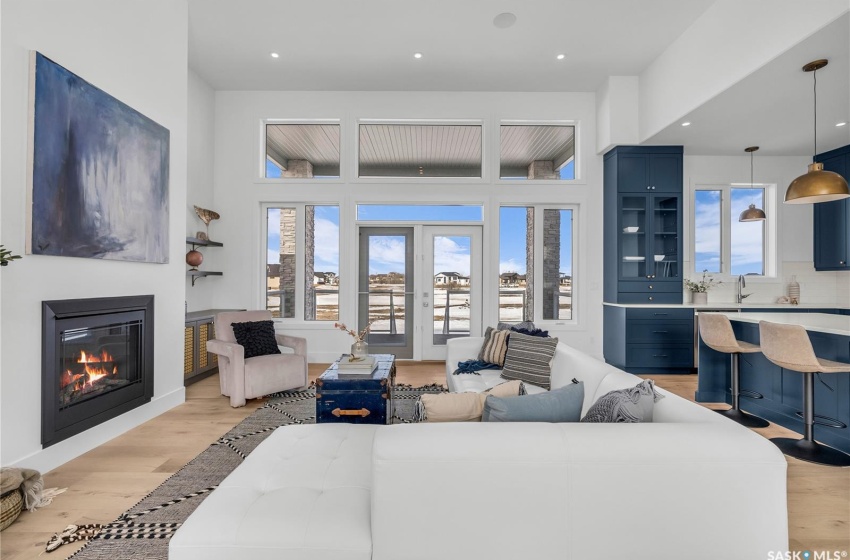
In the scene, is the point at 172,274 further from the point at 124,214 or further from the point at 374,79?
the point at 374,79

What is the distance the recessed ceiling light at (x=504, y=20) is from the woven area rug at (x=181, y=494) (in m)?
3.99

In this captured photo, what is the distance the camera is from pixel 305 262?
5.64 meters

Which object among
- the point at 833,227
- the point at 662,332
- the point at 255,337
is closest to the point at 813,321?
the point at 662,332

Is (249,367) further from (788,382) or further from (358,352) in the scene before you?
(788,382)

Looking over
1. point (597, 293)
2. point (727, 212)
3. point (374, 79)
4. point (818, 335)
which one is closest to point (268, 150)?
point (374, 79)

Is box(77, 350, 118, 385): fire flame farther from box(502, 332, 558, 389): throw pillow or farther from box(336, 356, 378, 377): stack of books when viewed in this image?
box(502, 332, 558, 389): throw pillow

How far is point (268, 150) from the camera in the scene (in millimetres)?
5652

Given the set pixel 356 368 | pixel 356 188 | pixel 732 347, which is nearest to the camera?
pixel 356 368

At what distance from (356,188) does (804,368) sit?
496 centimetres

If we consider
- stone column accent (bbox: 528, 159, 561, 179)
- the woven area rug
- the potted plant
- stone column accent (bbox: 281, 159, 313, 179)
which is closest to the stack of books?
the woven area rug

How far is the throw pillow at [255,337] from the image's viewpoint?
393cm

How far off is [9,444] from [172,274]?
1.78 meters

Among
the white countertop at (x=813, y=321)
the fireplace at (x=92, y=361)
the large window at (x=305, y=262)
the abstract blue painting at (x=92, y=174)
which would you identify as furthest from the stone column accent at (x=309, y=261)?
the white countertop at (x=813, y=321)

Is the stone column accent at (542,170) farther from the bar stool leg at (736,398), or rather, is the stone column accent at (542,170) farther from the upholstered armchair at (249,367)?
the upholstered armchair at (249,367)
